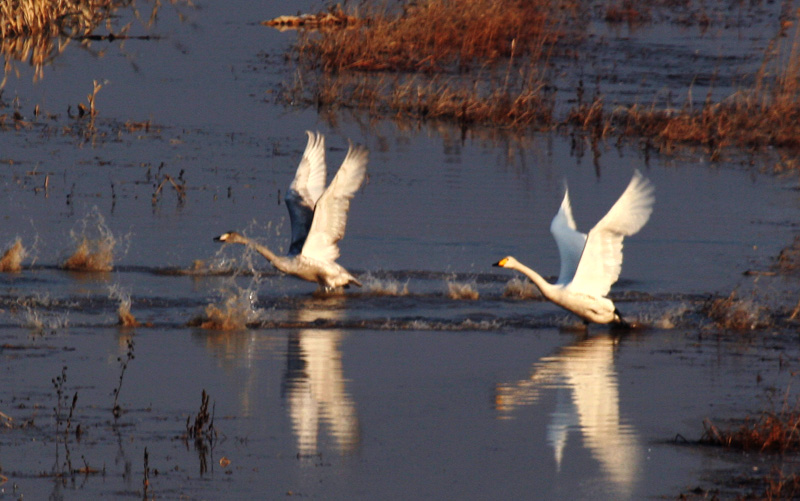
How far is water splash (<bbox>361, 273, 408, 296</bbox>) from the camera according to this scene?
12.5 metres

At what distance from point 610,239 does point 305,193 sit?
11.3 feet

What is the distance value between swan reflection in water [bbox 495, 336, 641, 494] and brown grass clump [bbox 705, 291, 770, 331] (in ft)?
3.43

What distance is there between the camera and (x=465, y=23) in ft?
86.7

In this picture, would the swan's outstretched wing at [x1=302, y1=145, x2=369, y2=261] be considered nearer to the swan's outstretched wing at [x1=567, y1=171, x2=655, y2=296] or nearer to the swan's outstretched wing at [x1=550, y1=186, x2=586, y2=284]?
the swan's outstretched wing at [x1=550, y1=186, x2=586, y2=284]

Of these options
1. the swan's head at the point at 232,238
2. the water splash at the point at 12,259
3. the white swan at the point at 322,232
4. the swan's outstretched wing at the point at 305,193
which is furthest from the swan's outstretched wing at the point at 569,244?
the water splash at the point at 12,259

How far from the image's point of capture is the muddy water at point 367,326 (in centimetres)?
724

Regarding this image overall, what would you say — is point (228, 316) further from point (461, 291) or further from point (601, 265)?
point (601, 265)

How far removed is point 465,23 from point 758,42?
24.5ft

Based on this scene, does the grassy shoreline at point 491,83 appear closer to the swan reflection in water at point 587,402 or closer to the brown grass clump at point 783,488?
the swan reflection in water at point 587,402

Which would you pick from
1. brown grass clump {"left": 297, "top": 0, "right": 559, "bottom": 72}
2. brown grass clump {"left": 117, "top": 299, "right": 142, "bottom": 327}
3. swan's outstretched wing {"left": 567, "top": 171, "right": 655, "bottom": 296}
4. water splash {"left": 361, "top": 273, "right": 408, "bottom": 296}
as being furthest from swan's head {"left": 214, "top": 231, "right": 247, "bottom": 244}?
brown grass clump {"left": 297, "top": 0, "right": 559, "bottom": 72}

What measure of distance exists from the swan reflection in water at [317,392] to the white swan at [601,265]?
173 centimetres

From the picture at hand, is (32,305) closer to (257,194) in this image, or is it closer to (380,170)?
(257,194)

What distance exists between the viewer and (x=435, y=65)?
25.4 meters

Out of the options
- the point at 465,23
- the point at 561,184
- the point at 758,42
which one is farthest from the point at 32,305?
the point at 758,42
